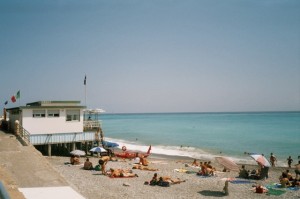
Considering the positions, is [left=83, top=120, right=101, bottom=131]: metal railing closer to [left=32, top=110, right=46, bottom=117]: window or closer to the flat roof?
the flat roof

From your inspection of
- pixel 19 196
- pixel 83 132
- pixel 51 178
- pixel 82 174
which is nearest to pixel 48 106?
pixel 83 132

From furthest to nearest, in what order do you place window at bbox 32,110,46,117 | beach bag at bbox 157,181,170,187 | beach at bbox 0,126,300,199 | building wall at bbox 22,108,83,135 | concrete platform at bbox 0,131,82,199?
window at bbox 32,110,46,117 < building wall at bbox 22,108,83,135 < beach bag at bbox 157,181,170,187 < beach at bbox 0,126,300,199 < concrete platform at bbox 0,131,82,199

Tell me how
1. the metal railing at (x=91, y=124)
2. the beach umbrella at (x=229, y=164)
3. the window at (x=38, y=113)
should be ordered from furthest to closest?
1. the metal railing at (x=91, y=124)
2. the window at (x=38, y=113)
3. the beach umbrella at (x=229, y=164)

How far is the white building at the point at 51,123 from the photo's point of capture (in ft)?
99.2

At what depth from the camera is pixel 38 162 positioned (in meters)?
19.7

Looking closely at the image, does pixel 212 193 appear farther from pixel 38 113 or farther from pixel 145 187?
pixel 38 113

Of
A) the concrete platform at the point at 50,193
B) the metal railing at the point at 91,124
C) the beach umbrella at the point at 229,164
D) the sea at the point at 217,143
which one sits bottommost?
the sea at the point at 217,143

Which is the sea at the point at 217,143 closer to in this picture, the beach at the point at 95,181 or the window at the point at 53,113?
the beach at the point at 95,181

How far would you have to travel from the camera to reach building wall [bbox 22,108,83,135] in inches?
1206

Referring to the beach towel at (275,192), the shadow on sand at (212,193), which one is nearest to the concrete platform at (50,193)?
the shadow on sand at (212,193)

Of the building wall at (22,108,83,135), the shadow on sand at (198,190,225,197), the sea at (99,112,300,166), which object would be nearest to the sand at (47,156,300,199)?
the shadow on sand at (198,190,225,197)

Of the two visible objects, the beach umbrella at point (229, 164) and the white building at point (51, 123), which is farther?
the white building at point (51, 123)

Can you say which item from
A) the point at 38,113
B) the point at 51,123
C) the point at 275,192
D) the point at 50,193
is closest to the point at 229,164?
the point at 275,192

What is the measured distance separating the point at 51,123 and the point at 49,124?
0.22 metres
